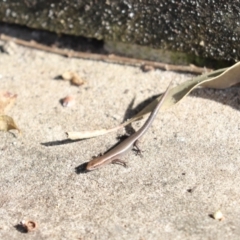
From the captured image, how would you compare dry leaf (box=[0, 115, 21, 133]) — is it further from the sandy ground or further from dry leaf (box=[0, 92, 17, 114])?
dry leaf (box=[0, 92, 17, 114])

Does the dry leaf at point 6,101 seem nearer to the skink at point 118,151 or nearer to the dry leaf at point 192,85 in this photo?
the dry leaf at point 192,85

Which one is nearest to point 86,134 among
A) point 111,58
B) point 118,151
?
point 118,151

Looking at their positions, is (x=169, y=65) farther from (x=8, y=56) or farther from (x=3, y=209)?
(x=3, y=209)

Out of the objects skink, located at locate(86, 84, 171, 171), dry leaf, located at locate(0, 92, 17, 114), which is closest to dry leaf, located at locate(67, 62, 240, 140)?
skink, located at locate(86, 84, 171, 171)

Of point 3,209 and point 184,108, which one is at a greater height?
point 184,108

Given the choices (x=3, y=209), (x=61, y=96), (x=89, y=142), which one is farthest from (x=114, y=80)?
(x=3, y=209)

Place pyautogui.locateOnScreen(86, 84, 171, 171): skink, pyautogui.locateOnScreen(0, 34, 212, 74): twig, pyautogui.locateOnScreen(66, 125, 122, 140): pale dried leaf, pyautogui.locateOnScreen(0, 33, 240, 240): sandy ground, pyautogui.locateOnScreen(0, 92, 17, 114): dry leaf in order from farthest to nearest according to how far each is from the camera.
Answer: pyautogui.locateOnScreen(0, 34, 212, 74): twig, pyautogui.locateOnScreen(0, 92, 17, 114): dry leaf, pyautogui.locateOnScreen(66, 125, 122, 140): pale dried leaf, pyautogui.locateOnScreen(86, 84, 171, 171): skink, pyautogui.locateOnScreen(0, 33, 240, 240): sandy ground
